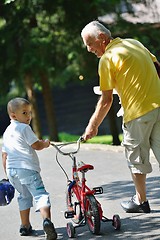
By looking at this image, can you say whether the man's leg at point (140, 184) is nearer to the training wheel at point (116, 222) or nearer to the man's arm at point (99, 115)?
the training wheel at point (116, 222)

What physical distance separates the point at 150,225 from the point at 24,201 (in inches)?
48.2

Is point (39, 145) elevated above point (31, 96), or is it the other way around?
point (39, 145)

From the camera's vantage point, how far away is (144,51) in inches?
271

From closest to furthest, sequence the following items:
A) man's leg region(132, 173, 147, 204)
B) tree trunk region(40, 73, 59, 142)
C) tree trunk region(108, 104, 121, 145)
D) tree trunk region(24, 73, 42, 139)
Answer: man's leg region(132, 173, 147, 204), tree trunk region(108, 104, 121, 145), tree trunk region(24, 73, 42, 139), tree trunk region(40, 73, 59, 142)

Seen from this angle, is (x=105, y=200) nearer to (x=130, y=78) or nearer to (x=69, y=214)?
(x=69, y=214)

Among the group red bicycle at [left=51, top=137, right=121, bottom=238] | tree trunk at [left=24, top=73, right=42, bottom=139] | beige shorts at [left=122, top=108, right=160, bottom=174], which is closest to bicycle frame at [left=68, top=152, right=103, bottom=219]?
red bicycle at [left=51, top=137, right=121, bottom=238]

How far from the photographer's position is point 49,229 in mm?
6504

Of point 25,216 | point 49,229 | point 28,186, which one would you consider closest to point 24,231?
point 25,216

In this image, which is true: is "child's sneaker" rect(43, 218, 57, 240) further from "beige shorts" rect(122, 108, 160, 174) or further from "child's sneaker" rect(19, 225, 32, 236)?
"beige shorts" rect(122, 108, 160, 174)

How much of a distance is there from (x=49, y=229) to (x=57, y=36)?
45.5 feet

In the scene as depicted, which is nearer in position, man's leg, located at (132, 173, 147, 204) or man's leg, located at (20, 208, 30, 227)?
man's leg, located at (20, 208, 30, 227)

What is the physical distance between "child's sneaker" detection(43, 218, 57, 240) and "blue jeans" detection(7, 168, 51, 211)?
197 mm

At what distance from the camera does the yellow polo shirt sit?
6727 mm

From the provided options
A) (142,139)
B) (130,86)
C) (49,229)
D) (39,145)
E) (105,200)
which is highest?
(130,86)
